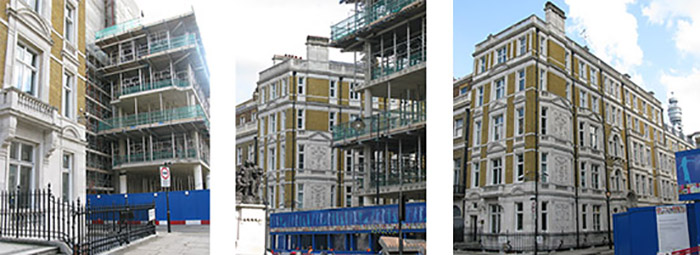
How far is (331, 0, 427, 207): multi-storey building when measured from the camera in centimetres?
440

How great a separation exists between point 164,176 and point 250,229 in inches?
38.2

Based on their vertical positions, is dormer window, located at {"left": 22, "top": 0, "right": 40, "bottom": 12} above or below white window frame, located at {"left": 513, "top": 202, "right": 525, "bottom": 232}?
above

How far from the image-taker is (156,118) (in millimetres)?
4012

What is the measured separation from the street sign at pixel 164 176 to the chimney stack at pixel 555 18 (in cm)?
256

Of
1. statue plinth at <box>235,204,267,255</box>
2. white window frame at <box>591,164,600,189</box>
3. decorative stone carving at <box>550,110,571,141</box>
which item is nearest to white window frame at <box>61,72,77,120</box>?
statue plinth at <box>235,204,267,255</box>

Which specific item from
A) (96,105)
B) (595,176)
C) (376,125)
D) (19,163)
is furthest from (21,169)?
(595,176)

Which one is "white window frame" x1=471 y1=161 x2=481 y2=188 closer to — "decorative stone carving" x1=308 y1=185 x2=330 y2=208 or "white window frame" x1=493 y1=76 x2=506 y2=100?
"white window frame" x1=493 y1=76 x2=506 y2=100

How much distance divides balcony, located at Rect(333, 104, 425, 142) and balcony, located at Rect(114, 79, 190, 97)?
116 cm

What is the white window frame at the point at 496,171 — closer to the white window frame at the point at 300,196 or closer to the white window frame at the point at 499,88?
the white window frame at the point at 499,88

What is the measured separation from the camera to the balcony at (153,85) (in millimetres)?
3904

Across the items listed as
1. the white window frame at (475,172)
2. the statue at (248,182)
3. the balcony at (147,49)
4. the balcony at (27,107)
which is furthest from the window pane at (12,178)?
the white window frame at (475,172)

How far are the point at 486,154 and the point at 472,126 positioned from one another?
206 millimetres

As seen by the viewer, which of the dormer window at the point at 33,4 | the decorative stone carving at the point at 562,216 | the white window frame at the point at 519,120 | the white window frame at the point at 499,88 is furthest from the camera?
the white window frame at the point at 499,88

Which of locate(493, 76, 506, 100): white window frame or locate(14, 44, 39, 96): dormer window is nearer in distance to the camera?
locate(14, 44, 39, 96): dormer window
